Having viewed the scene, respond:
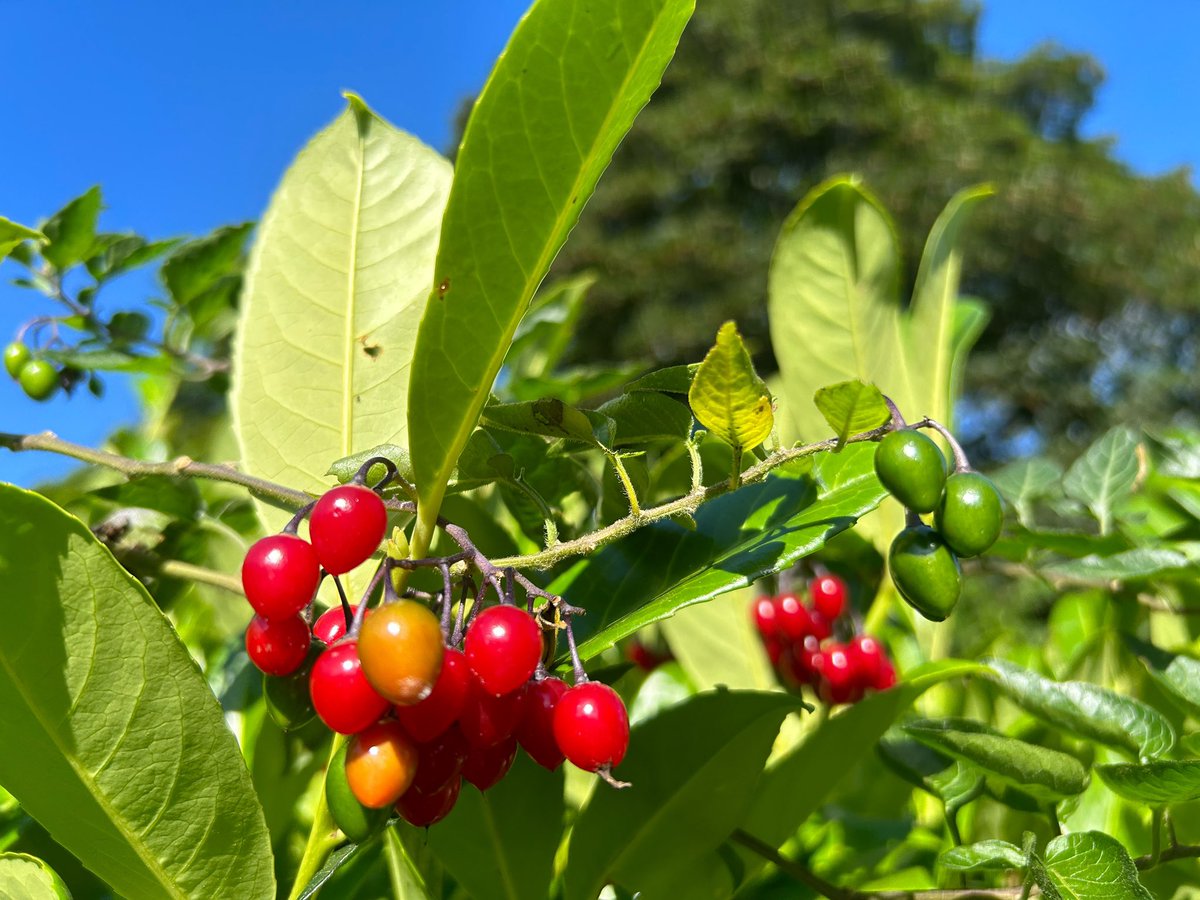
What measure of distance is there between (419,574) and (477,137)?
0.32m

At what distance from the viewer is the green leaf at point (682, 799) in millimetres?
729

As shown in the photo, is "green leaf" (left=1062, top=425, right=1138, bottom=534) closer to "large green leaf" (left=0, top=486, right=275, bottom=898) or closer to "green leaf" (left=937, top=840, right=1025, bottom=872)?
"green leaf" (left=937, top=840, right=1025, bottom=872)

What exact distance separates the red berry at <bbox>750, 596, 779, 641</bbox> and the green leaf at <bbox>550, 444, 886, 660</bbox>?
62 cm

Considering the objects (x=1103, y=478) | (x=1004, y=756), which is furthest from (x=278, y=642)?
(x=1103, y=478)

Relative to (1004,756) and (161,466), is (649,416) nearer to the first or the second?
(1004,756)

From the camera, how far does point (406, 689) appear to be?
48 centimetres

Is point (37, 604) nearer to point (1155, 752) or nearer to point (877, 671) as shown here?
point (1155, 752)

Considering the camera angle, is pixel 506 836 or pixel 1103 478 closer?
pixel 506 836

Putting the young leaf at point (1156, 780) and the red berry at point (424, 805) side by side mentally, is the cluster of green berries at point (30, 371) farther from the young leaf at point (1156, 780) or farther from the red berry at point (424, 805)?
the young leaf at point (1156, 780)

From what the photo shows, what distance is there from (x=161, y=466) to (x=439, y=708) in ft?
1.55

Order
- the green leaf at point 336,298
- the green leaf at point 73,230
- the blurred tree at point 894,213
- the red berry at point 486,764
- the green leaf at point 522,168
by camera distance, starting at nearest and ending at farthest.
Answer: the green leaf at point 522,168
the red berry at point 486,764
the green leaf at point 336,298
the green leaf at point 73,230
the blurred tree at point 894,213

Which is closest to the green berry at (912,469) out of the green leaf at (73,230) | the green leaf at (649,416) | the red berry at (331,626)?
the green leaf at (649,416)

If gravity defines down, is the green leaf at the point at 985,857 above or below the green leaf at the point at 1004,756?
below

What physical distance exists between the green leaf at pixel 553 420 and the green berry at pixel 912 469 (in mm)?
168
